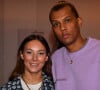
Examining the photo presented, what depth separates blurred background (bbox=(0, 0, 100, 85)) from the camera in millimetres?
2781

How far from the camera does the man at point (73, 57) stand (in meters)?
1.58

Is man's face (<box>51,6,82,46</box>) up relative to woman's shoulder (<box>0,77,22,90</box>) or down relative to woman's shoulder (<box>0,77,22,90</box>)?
up

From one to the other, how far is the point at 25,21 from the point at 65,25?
4.10 feet

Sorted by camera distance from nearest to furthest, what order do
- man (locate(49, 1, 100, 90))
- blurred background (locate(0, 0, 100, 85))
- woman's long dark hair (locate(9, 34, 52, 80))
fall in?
man (locate(49, 1, 100, 90)), woman's long dark hair (locate(9, 34, 52, 80)), blurred background (locate(0, 0, 100, 85))

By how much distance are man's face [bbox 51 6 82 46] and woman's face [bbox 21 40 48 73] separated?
0.46ft

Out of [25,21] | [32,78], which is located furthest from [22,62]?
[25,21]

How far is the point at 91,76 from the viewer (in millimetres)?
1567

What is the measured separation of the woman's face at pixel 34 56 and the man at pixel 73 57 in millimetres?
126

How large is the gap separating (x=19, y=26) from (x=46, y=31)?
0.28 m

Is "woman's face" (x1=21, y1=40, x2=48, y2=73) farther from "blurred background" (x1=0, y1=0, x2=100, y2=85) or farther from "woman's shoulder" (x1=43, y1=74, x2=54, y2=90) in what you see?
"blurred background" (x1=0, y1=0, x2=100, y2=85)

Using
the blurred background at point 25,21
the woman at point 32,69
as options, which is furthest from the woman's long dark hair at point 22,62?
the blurred background at point 25,21

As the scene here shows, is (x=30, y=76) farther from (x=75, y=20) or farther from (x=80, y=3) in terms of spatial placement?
(x=80, y=3)

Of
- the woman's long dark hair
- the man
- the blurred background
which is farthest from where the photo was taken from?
the blurred background

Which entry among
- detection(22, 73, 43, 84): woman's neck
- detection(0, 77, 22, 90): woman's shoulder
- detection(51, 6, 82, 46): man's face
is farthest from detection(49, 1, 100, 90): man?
detection(0, 77, 22, 90): woman's shoulder
